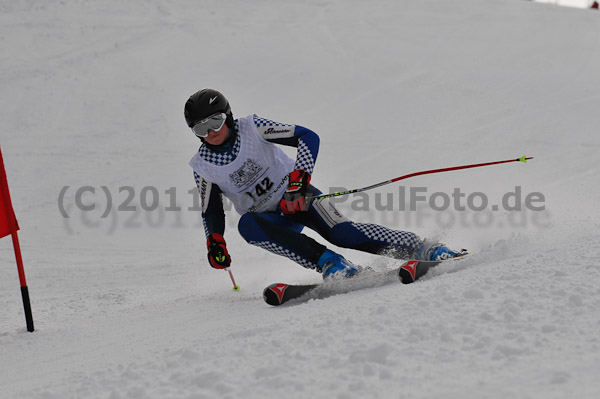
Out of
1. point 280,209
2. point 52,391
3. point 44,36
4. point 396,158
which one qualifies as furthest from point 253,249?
point 44,36

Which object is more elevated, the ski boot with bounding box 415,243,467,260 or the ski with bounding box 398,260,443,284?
the ski boot with bounding box 415,243,467,260

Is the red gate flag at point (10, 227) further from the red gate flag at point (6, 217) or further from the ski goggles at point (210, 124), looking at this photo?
the ski goggles at point (210, 124)

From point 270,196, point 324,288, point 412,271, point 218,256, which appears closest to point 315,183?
point 270,196

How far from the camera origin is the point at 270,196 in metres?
3.66

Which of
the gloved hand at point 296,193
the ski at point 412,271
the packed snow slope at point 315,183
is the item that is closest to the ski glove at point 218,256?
the packed snow slope at point 315,183

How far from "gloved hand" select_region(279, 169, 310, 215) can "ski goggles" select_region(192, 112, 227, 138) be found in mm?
507

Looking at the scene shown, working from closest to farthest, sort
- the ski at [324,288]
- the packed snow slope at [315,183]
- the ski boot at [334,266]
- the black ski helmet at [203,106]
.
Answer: the packed snow slope at [315,183] < the ski at [324,288] < the ski boot at [334,266] < the black ski helmet at [203,106]

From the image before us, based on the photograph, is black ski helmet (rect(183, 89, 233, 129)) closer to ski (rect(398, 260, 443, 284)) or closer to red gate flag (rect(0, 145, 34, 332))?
red gate flag (rect(0, 145, 34, 332))

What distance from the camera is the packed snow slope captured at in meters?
1.87

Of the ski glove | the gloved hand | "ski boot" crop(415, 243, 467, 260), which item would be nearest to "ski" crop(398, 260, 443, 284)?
"ski boot" crop(415, 243, 467, 260)

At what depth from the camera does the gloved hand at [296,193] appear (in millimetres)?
3287

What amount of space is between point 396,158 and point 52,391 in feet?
20.0

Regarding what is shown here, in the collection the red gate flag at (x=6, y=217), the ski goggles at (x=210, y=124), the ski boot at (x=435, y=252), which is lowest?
the ski boot at (x=435, y=252)

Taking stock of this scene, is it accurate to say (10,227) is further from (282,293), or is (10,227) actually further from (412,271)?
(412,271)
